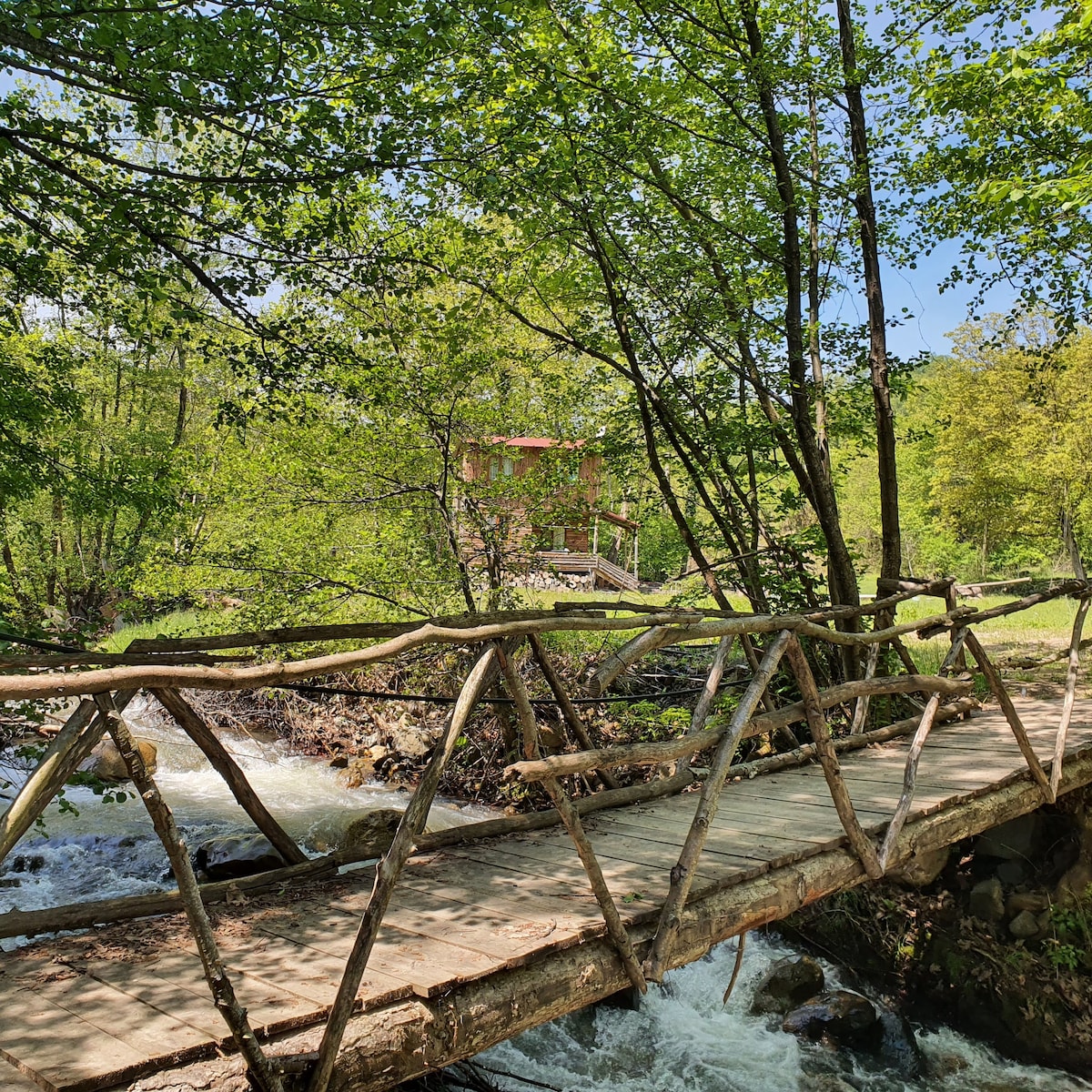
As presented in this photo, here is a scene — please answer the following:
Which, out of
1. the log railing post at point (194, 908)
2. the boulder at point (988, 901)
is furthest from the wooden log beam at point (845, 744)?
the log railing post at point (194, 908)

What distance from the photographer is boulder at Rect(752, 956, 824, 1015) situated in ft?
20.4

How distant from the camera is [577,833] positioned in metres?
2.72

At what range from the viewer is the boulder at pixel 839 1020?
228 inches

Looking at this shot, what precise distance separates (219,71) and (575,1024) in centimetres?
623

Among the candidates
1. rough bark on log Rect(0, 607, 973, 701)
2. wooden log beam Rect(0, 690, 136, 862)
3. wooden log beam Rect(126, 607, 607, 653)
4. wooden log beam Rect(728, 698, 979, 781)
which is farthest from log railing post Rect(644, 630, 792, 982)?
wooden log beam Rect(728, 698, 979, 781)

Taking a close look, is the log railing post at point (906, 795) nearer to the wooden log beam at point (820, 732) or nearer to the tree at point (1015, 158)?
the wooden log beam at point (820, 732)

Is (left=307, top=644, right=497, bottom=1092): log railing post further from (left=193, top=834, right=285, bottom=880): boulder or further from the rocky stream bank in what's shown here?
the rocky stream bank

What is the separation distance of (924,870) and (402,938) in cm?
506

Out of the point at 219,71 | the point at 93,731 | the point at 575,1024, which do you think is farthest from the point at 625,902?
the point at 219,71

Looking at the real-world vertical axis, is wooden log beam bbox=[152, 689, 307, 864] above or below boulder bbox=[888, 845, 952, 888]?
above

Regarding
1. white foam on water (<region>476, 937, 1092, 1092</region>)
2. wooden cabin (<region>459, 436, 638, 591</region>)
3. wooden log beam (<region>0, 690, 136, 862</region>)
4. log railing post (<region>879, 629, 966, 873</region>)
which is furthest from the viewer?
wooden cabin (<region>459, 436, 638, 591</region>)

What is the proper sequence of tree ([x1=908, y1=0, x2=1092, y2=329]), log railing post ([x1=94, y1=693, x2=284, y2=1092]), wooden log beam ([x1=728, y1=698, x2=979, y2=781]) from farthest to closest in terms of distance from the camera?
tree ([x1=908, y1=0, x2=1092, y2=329]) < wooden log beam ([x1=728, y1=698, x2=979, y2=781]) < log railing post ([x1=94, y1=693, x2=284, y2=1092])

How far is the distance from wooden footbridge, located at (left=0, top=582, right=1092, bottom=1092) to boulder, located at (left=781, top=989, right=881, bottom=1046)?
2.04 meters

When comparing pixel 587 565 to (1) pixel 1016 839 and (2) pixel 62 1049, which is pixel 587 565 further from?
(2) pixel 62 1049
